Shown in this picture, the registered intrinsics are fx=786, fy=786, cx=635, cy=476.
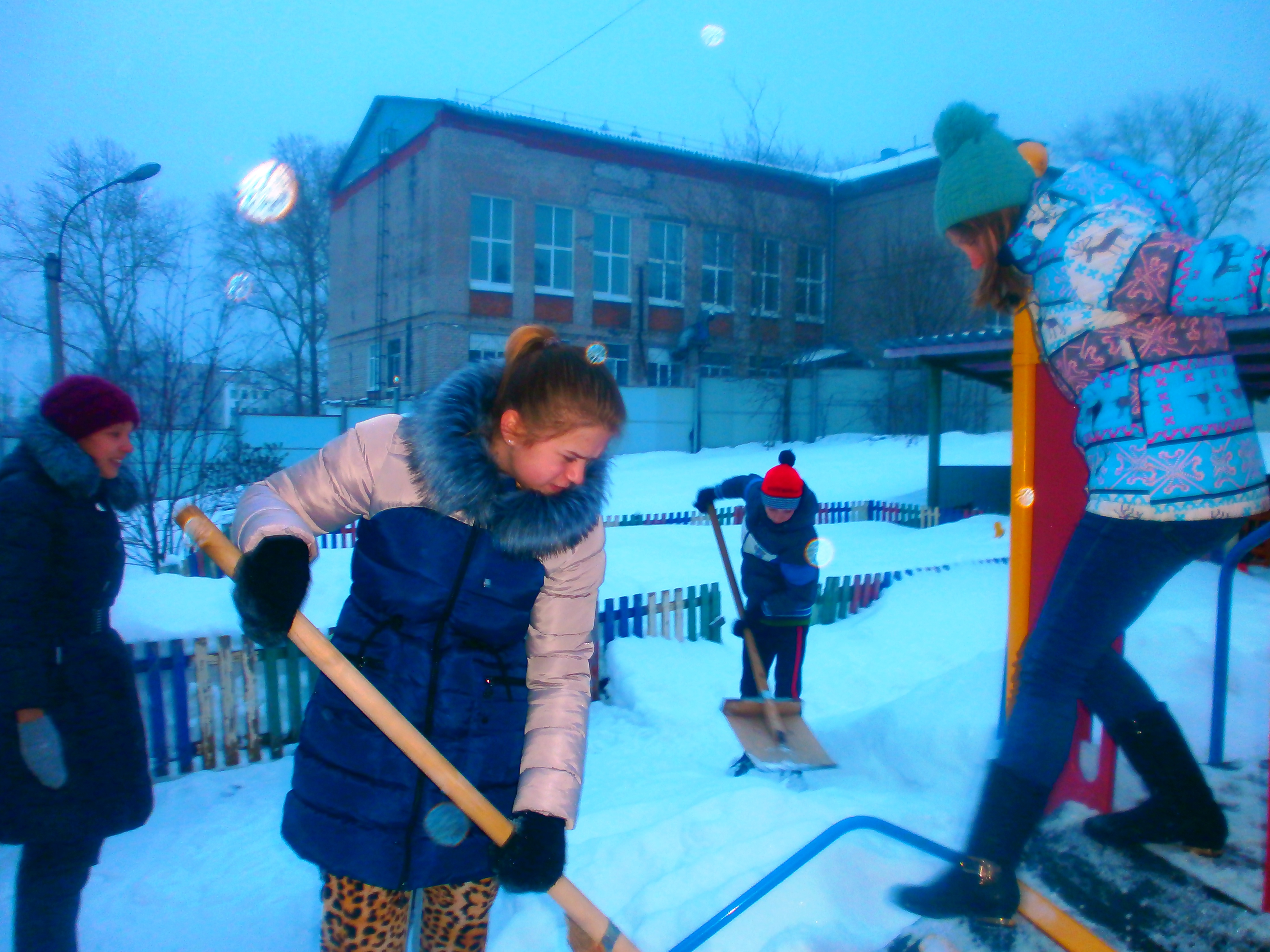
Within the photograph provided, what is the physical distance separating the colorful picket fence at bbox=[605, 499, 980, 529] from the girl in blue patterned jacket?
31.8ft

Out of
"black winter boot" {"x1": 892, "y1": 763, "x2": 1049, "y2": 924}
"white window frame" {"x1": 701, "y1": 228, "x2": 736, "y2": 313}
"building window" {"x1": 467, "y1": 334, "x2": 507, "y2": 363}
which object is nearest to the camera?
"black winter boot" {"x1": 892, "y1": 763, "x2": 1049, "y2": 924}

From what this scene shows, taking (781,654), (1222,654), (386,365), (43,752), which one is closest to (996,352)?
(781,654)

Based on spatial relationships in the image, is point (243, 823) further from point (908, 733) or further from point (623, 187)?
point (623, 187)

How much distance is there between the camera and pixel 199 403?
6758 millimetres

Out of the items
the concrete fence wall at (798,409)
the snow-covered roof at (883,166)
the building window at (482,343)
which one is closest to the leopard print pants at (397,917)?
the concrete fence wall at (798,409)

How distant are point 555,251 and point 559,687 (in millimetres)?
23099

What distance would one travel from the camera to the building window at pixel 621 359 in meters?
25.0

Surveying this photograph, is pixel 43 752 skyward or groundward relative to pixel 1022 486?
groundward

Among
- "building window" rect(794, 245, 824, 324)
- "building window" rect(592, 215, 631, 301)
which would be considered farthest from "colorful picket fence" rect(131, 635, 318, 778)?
"building window" rect(794, 245, 824, 324)

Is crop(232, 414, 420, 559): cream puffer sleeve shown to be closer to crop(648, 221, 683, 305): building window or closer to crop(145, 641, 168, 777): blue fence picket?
crop(145, 641, 168, 777): blue fence picket

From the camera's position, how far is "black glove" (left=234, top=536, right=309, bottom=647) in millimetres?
1430

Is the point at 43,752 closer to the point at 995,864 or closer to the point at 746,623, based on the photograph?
the point at 995,864

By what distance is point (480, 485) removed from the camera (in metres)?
1.55

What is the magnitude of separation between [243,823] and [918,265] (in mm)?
22441
